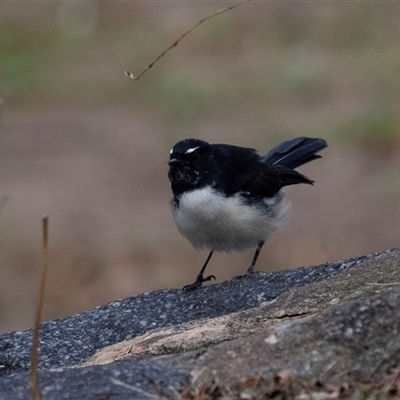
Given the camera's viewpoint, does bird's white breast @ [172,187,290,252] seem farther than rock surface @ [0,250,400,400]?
Yes

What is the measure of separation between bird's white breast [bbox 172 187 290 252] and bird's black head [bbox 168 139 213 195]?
0.07m

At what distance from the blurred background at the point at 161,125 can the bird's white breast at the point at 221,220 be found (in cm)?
301

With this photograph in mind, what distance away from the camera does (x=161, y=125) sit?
46.1 feet

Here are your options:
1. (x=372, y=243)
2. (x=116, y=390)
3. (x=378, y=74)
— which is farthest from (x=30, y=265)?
(x=116, y=390)

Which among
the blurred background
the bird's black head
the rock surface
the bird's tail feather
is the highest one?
the blurred background

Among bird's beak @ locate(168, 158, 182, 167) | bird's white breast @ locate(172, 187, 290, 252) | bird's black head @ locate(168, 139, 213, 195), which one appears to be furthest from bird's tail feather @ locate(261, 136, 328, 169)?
bird's beak @ locate(168, 158, 182, 167)

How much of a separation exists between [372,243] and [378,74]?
4.91 m

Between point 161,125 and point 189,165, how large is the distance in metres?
7.30

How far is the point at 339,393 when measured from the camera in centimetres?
341

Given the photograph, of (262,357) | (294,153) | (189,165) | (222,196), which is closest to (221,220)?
(222,196)

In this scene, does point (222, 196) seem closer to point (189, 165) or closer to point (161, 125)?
point (189, 165)

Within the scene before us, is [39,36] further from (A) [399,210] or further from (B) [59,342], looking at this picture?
(B) [59,342]

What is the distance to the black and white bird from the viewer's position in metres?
6.74

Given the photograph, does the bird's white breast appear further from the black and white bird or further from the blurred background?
the blurred background
